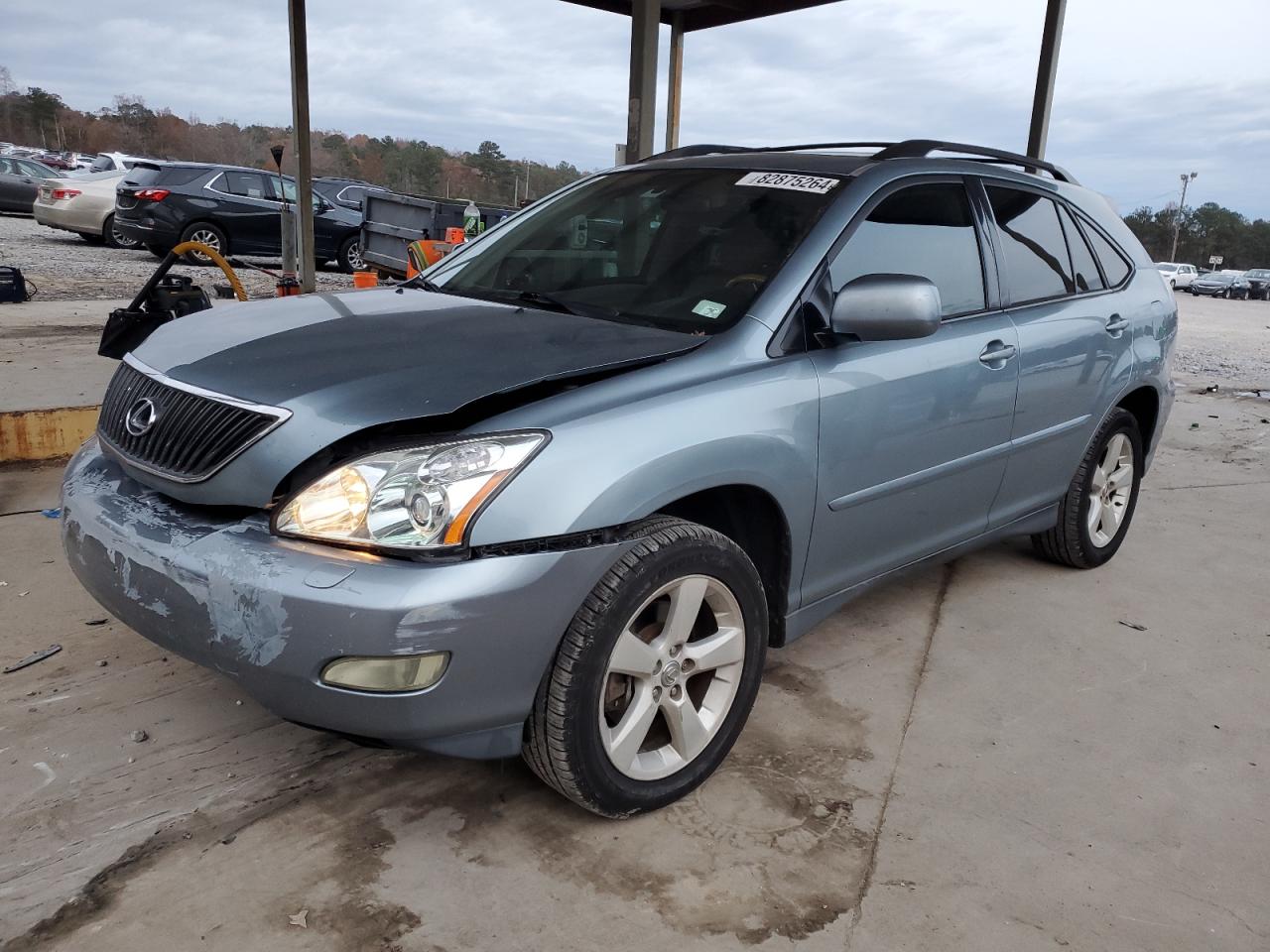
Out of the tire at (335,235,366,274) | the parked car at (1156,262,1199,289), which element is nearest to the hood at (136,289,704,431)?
the tire at (335,235,366,274)

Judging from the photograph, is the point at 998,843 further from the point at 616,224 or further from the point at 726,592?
the point at 616,224

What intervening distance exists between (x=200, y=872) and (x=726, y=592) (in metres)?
1.32

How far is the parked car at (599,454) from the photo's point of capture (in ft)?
6.58

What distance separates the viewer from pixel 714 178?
10.5 ft

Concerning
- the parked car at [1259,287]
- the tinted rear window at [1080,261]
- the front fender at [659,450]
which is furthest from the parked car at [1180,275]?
the front fender at [659,450]

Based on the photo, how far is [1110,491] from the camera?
4.36m

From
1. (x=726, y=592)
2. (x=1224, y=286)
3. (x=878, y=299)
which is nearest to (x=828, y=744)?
(x=726, y=592)

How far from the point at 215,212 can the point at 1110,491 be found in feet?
44.9

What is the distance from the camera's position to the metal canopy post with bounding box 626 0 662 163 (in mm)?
7895

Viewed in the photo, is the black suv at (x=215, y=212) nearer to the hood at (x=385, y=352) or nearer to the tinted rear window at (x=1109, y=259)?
the tinted rear window at (x=1109, y=259)

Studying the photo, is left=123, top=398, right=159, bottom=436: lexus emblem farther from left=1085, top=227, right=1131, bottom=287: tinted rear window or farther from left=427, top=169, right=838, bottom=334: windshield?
left=1085, top=227, right=1131, bottom=287: tinted rear window

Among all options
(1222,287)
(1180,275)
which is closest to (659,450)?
(1222,287)

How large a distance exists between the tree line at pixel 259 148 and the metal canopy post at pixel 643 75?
51.2 feet

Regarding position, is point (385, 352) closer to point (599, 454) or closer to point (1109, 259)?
point (599, 454)
